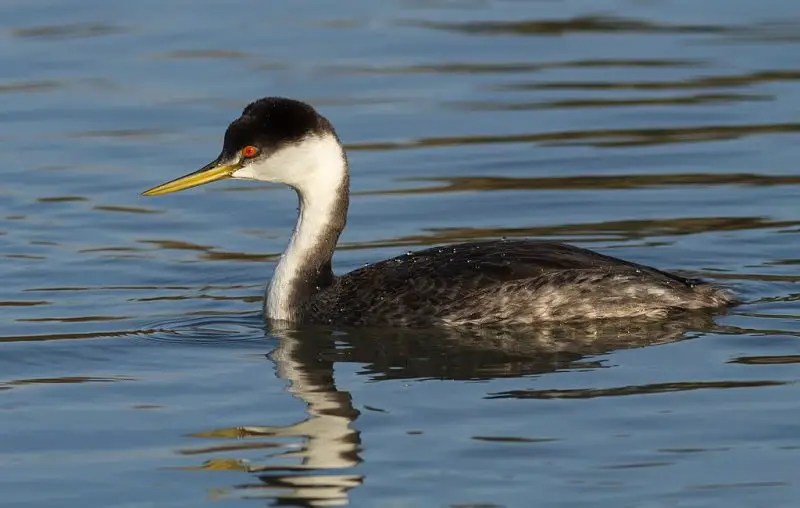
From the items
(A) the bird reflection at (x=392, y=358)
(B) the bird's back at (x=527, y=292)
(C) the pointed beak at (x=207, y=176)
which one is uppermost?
(C) the pointed beak at (x=207, y=176)

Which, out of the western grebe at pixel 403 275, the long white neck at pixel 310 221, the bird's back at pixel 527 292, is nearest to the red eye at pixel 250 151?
the western grebe at pixel 403 275

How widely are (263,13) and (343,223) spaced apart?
9.28 metres

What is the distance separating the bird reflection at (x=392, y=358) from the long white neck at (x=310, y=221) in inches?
12.1

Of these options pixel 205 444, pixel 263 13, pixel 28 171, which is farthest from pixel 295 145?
pixel 263 13

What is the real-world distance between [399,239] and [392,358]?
2853 millimetres

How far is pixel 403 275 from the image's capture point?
1148 cm

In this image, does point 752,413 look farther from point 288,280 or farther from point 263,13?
point 263,13

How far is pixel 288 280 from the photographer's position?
1178cm

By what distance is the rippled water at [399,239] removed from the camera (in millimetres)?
8797

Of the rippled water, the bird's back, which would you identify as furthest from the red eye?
the bird's back

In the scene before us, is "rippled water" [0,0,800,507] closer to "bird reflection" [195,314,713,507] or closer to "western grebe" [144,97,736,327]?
"bird reflection" [195,314,713,507]

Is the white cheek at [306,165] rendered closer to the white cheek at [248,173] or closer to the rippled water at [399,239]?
the white cheek at [248,173]

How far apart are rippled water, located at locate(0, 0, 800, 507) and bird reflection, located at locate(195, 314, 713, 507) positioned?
3cm

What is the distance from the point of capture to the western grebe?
37.0 ft
